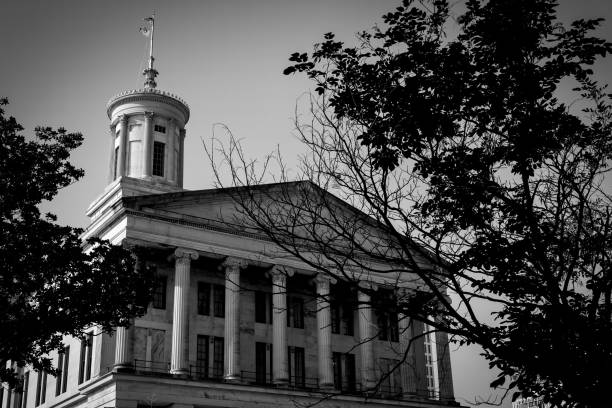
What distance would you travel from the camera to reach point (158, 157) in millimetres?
48812

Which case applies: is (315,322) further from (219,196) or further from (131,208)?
(131,208)

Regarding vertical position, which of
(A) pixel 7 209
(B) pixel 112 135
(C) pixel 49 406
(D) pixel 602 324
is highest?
(B) pixel 112 135

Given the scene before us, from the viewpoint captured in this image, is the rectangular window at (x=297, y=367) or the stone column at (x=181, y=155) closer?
the rectangular window at (x=297, y=367)

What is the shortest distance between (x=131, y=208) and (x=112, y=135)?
13510 millimetres

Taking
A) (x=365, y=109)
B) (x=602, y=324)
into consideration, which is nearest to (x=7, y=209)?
(x=365, y=109)

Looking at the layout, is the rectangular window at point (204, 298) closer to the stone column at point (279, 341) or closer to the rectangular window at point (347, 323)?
the stone column at point (279, 341)

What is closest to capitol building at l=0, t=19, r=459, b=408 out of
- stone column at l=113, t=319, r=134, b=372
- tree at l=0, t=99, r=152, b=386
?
stone column at l=113, t=319, r=134, b=372

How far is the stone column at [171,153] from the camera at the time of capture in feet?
158

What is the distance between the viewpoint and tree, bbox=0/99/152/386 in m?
22.5

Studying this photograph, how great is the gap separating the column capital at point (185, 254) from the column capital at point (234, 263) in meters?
1.78

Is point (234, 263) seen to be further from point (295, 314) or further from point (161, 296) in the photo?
point (295, 314)

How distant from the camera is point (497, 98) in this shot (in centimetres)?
1201

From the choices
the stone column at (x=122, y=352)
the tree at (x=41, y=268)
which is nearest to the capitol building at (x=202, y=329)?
the stone column at (x=122, y=352)

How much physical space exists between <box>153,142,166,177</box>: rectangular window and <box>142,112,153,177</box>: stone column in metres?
0.54
